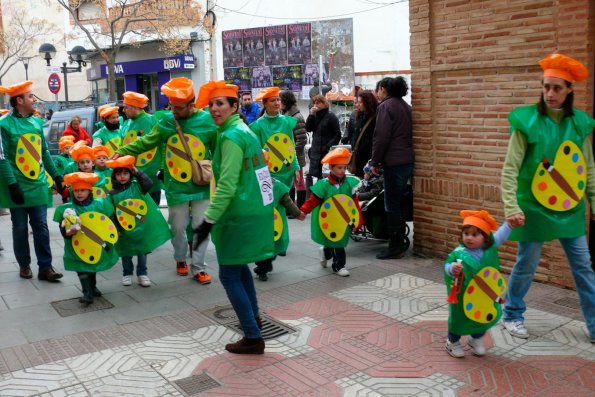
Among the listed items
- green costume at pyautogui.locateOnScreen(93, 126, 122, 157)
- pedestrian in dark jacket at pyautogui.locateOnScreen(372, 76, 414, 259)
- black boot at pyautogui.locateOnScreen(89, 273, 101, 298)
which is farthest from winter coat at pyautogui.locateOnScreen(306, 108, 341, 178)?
black boot at pyautogui.locateOnScreen(89, 273, 101, 298)

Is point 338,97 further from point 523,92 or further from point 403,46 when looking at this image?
point 523,92

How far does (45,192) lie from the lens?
7160 millimetres

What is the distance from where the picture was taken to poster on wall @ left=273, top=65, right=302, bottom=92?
94.1 feet

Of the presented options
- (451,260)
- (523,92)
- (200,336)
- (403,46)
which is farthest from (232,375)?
(403,46)

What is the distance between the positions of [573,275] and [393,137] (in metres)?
2.98

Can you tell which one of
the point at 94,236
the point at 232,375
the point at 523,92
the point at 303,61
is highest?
the point at 303,61

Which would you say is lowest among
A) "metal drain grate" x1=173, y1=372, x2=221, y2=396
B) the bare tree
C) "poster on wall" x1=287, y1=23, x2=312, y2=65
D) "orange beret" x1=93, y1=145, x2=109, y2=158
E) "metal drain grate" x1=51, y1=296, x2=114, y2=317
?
"metal drain grate" x1=173, y1=372, x2=221, y2=396

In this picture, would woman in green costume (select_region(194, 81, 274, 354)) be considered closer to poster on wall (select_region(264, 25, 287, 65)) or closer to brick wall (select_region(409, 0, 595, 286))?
brick wall (select_region(409, 0, 595, 286))

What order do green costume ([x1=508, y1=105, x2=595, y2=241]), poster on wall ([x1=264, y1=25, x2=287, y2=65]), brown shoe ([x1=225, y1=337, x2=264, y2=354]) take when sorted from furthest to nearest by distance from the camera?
poster on wall ([x1=264, y1=25, x2=287, y2=65]) → brown shoe ([x1=225, y1=337, x2=264, y2=354]) → green costume ([x1=508, y1=105, x2=595, y2=241])

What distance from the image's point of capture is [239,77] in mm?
31562

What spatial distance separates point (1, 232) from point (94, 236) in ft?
16.6

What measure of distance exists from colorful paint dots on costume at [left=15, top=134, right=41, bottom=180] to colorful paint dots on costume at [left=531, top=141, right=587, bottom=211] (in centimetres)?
513

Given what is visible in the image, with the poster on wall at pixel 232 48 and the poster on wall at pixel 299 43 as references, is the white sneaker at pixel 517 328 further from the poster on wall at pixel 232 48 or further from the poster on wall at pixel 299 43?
the poster on wall at pixel 232 48

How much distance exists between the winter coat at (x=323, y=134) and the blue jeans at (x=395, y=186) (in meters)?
2.38
